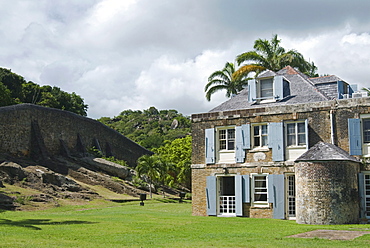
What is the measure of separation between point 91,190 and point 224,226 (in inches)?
729

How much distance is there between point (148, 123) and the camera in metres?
115

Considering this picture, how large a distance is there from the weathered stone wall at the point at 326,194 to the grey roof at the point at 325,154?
6.4 inches

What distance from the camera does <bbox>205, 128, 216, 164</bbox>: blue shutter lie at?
2395cm

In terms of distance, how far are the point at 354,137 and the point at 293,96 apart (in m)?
3.84

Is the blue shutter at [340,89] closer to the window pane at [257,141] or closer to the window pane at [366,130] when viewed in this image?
the window pane at [366,130]

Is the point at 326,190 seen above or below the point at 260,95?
below

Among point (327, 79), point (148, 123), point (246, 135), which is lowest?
point (246, 135)

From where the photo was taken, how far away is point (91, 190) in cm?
3453

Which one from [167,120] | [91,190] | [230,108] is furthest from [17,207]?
[167,120]

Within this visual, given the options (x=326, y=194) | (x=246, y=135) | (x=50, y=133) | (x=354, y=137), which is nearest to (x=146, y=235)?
(x=326, y=194)

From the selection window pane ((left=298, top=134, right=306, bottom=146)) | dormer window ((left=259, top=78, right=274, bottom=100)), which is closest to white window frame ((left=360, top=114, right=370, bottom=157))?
window pane ((left=298, top=134, right=306, bottom=146))

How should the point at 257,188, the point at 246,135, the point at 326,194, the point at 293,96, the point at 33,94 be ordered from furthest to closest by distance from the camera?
the point at 33,94 → the point at 293,96 → the point at 246,135 → the point at 257,188 → the point at 326,194

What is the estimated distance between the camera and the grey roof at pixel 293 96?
22.7 metres

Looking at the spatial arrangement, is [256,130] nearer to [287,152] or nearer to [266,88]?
[287,152]
